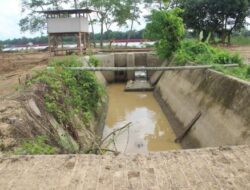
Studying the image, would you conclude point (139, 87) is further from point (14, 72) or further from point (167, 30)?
point (14, 72)

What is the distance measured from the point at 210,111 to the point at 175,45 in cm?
1080

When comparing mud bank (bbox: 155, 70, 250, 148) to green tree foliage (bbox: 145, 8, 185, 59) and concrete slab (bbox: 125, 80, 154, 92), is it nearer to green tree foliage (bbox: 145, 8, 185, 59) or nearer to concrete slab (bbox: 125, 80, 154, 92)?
concrete slab (bbox: 125, 80, 154, 92)

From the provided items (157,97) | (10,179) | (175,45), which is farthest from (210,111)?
(175,45)

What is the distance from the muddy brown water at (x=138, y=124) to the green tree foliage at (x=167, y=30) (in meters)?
2.84

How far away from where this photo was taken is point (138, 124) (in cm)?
1258

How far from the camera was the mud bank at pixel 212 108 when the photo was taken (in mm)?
7175

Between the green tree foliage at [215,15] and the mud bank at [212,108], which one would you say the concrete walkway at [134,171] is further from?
the green tree foliage at [215,15]

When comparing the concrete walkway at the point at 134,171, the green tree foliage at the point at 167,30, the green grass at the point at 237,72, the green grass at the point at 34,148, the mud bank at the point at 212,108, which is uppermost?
the green tree foliage at the point at 167,30

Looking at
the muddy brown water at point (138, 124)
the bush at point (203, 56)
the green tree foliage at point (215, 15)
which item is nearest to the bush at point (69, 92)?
the muddy brown water at point (138, 124)

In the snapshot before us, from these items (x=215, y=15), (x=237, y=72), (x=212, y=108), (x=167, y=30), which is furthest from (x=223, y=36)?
(x=212, y=108)

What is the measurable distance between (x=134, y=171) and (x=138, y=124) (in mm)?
8713

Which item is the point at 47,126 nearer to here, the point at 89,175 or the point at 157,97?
the point at 89,175

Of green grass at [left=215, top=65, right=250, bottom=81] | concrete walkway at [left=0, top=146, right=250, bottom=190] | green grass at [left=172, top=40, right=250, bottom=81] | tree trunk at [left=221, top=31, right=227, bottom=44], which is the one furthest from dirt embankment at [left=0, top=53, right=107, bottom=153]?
tree trunk at [left=221, top=31, right=227, bottom=44]

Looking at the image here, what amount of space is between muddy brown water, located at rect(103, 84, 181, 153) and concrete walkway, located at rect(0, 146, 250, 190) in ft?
6.61
